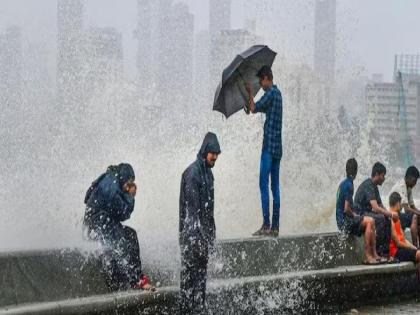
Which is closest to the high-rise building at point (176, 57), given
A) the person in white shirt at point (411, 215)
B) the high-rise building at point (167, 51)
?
the high-rise building at point (167, 51)

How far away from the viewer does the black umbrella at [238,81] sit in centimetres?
887

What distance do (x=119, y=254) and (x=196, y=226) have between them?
0.65m

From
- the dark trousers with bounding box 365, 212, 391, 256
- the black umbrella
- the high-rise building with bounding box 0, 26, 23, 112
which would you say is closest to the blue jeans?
the black umbrella

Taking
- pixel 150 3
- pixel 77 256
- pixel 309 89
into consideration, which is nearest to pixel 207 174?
pixel 77 256

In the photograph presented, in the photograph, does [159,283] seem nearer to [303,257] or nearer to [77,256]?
[77,256]

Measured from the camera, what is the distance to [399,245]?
9.37m

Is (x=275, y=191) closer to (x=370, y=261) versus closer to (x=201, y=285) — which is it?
(x=370, y=261)

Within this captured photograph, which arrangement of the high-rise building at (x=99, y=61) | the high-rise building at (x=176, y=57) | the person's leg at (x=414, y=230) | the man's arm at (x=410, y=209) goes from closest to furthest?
the person's leg at (x=414, y=230)
the man's arm at (x=410, y=209)
the high-rise building at (x=99, y=61)
the high-rise building at (x=176, y=57)

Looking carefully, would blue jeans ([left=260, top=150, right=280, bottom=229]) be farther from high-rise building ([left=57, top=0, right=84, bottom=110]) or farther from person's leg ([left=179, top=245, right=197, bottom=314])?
high-rise building ([left=57, top=0, right=84, bottom=110])

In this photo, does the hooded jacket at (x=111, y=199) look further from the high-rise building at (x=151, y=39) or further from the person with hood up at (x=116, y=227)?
the high-rise building at (x=151, y=39)

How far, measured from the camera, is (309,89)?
22938 mm

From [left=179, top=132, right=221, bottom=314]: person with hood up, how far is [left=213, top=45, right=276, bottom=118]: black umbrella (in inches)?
89.1

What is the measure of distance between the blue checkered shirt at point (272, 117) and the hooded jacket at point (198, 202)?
2299 mm

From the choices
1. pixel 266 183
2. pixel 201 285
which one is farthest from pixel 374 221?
pixel 201 285
